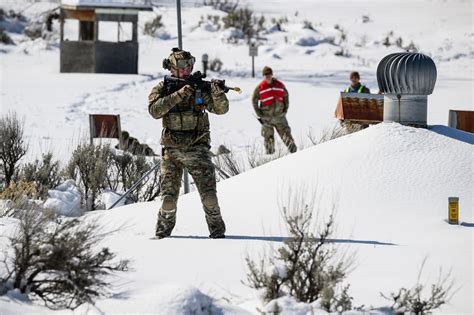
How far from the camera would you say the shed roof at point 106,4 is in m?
29.9

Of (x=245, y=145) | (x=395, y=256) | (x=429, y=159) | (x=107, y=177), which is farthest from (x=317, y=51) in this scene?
(x=395, y=256)

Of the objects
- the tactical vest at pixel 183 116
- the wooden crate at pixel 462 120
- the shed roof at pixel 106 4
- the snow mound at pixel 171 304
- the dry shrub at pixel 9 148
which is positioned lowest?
the snow mound at pixel 171 304

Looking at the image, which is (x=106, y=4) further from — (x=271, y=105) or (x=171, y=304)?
(x=171, y=304)

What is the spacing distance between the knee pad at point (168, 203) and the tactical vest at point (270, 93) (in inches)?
280

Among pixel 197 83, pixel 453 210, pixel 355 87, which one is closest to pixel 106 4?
pixel 355 87

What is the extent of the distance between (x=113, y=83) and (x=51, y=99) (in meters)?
3.68

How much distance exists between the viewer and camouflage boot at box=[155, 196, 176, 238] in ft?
27.9

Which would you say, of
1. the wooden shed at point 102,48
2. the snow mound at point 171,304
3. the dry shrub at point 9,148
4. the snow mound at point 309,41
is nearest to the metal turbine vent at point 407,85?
the snow mound at point 171,304

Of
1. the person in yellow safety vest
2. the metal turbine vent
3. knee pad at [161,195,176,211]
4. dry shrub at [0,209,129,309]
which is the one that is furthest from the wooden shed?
dry shrub at [0,209,129,309]

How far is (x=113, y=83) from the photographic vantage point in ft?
89.1

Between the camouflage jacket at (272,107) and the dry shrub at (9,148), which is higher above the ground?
the camouflage jacket at (272,107)

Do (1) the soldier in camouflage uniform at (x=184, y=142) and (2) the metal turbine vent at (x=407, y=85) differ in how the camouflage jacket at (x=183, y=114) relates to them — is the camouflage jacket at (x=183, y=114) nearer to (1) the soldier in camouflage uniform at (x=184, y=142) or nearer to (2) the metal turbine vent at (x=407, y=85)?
(1) the soldier in camouflage uniform at (x=184, y=142)

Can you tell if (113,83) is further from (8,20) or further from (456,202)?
(456,202)

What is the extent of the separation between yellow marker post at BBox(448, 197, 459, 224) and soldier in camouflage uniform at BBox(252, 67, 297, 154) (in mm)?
6811
